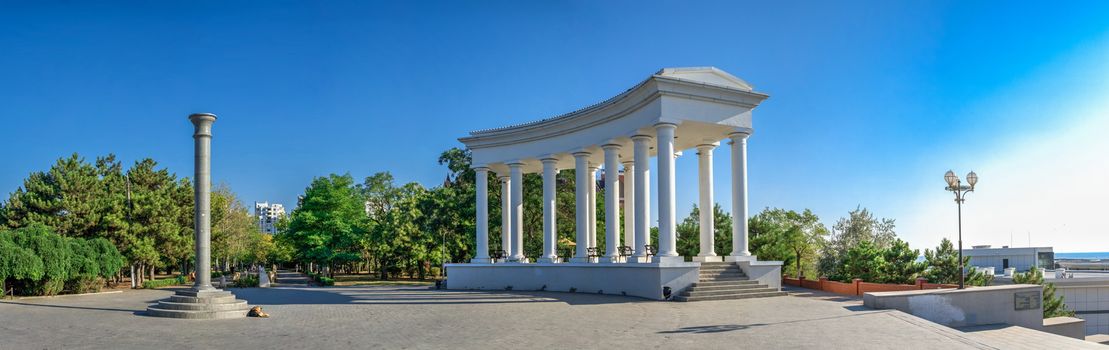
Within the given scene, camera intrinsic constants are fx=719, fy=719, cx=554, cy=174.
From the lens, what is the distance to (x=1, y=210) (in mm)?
47531

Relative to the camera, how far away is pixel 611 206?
30422mm

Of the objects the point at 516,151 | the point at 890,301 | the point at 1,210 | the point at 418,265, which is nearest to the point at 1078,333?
the point at 890,301

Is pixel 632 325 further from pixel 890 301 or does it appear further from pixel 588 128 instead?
pixel 588 128

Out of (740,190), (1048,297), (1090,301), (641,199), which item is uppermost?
(740,190)

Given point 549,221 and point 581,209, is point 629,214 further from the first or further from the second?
point 549,221

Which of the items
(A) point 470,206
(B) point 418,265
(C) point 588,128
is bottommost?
(B) point 418,265

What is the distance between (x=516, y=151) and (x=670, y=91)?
37.5ft

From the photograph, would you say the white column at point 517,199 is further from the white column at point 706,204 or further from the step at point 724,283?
the step at point 724,283

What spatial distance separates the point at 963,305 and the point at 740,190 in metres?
8.74

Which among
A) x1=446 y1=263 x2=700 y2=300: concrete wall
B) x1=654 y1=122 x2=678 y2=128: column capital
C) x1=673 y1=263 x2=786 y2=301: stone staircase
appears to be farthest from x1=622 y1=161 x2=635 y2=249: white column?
x1=654 y1=122 x2=678 y2=128: column capital

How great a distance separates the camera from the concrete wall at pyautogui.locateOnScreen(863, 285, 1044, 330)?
65.2 ft

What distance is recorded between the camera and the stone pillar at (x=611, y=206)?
95.9 ft

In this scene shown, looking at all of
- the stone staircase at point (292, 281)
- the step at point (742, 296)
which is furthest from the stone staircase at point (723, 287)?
the stone staircase at point (292, 281)

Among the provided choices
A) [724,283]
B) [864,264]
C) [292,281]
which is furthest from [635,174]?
[292,281]
